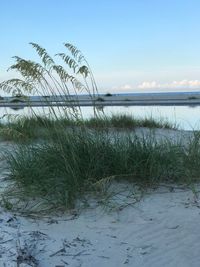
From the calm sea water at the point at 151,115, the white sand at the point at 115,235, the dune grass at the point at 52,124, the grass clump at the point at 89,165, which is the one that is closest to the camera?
the white sand at the point at 115,235

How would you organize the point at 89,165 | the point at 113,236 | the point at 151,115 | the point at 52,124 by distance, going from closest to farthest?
the point at 113,236 < the point at 89,165 < the point at 52,124 < the point at 151,115

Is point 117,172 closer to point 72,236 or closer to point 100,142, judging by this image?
point 100,142

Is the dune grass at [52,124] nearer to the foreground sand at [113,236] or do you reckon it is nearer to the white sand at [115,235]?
the white sand at [115,235]

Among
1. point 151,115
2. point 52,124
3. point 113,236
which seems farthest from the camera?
point 151,115

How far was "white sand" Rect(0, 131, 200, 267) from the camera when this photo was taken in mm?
4141

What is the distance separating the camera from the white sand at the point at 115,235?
13.6 feet

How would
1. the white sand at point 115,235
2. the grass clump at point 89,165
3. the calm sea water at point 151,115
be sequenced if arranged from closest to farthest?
the white sand at point 115,235 < the grass clump at point 89,165 < the calm sea water at point 151,115

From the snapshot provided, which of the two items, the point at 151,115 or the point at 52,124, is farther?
the point at 151,115

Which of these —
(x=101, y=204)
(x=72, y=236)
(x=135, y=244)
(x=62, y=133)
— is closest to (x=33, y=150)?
(x=62, y=133)

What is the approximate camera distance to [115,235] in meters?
4.64

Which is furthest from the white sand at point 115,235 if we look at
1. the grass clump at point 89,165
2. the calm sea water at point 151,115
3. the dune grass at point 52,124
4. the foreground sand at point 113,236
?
the calm sea water at point 151,115

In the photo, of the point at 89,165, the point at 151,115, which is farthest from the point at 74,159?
the point at 151,115

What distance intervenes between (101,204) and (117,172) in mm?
690

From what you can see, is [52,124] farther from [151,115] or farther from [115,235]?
[151,115]
